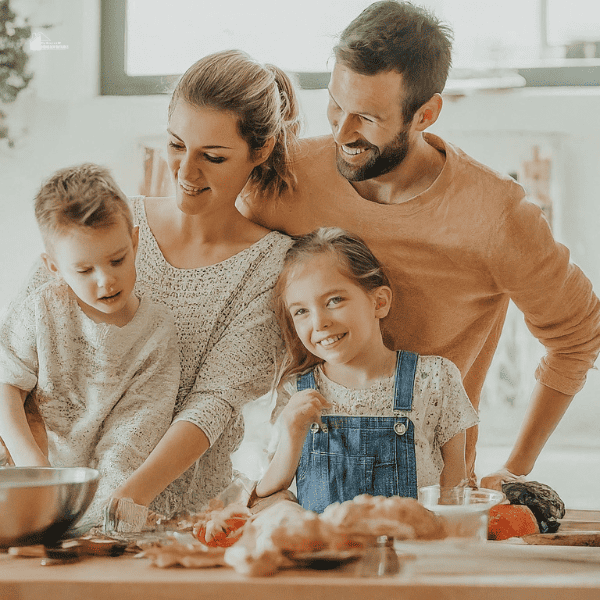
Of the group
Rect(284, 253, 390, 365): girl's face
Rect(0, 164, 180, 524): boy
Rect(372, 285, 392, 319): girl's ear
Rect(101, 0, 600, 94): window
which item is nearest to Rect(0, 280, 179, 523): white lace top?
Rect(0, 164, 180, 524): boy

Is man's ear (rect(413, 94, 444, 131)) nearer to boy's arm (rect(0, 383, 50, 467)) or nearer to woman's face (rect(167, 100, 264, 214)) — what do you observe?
woman's face (rect(167, 100, 264, 214))

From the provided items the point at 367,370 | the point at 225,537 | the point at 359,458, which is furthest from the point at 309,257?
the point at 225,537

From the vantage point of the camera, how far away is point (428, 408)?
1166 millimetres

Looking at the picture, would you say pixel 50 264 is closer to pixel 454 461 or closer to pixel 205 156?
pixel 205 156

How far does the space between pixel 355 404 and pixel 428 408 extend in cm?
11

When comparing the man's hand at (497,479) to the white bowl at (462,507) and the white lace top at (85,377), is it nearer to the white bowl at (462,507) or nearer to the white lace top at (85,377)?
the white bowl at (462,507)

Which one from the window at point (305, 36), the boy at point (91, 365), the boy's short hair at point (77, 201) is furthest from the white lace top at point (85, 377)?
the window at point (305, 36)

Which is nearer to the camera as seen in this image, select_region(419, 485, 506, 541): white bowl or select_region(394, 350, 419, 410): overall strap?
select_region(419, 485, 506, 541): white bowl

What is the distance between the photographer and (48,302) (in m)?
1.17

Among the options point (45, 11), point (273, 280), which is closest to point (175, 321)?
point (273, 280)

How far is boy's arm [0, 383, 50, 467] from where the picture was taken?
1.11 meters

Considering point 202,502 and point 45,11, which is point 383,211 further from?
point 45,11

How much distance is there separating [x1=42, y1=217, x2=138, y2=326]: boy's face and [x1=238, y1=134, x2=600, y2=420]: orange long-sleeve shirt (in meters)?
0.27

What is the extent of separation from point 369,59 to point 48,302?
2.01ft
